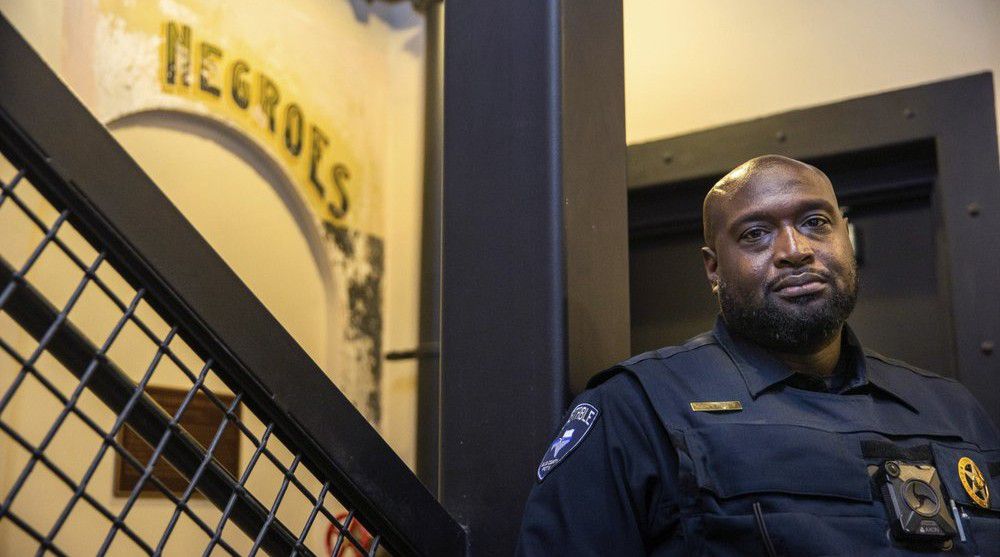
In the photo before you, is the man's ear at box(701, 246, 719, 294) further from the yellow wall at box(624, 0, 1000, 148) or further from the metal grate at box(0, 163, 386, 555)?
the yellow wall at box(624, 0, 1000, 148)

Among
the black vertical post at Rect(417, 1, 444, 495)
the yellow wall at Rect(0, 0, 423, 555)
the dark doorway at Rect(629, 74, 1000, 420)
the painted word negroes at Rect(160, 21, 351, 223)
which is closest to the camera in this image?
the dark doorway at Rect(629, 74, 1000, 420)

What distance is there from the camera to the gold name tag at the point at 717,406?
139 cm

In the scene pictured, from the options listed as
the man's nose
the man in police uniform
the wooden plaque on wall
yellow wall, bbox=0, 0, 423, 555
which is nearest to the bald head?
the man in police uniform

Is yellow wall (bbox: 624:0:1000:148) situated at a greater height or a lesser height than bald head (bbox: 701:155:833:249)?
greater

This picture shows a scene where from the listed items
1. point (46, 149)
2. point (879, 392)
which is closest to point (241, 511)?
point (46, 149)

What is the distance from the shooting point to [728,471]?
4.32ft

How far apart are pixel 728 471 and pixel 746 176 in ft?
1.75

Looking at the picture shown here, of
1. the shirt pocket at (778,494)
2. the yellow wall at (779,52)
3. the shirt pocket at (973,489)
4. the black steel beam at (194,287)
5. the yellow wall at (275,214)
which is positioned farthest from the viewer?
the yellow wall at (275,214)

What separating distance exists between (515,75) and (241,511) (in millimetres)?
787

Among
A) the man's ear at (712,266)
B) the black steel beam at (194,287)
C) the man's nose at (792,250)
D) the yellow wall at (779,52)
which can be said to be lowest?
the black steel beam at (194,287)

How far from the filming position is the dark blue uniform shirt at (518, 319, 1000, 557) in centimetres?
130

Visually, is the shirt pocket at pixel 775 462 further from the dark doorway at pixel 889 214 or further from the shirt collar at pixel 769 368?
the dark doorway at pixel 889 214

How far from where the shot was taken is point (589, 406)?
4.54 ft

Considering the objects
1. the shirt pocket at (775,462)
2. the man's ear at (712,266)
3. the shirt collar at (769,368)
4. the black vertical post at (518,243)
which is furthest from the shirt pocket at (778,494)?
the man's ear at (712,266)
